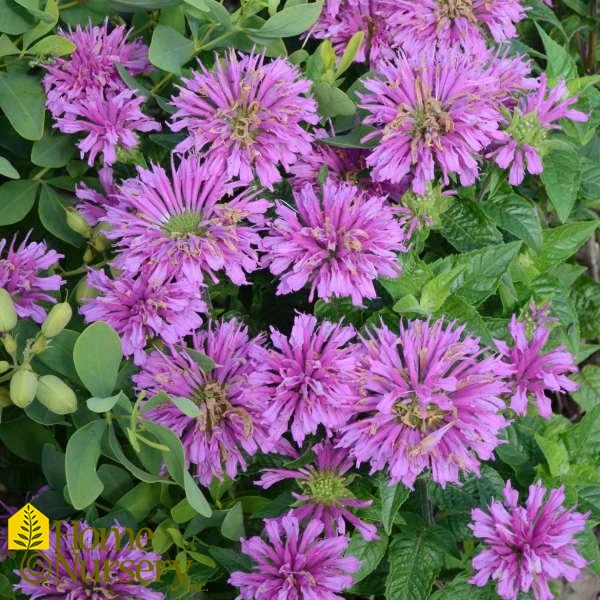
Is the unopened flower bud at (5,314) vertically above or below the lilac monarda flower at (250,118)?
below

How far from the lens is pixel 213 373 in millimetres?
1029

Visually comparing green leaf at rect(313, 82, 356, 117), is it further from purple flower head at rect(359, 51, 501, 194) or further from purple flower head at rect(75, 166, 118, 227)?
purple flower head at rect(75, 166, 118, 227)

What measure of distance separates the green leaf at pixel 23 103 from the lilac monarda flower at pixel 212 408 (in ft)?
1.09

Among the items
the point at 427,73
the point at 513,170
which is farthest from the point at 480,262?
the point at 427,73

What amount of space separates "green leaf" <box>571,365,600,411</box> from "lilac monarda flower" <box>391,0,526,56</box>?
584 millimetres

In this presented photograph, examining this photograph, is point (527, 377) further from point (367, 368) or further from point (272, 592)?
point (272, 592)

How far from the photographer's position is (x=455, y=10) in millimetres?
1167

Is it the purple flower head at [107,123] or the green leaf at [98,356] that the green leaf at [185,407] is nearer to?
the green leaf at [98,356]

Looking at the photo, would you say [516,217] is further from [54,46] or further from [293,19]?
[54,46]

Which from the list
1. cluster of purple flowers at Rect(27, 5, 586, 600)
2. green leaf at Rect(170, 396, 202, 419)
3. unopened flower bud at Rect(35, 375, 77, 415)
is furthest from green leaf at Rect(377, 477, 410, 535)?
unopened flower bud at Rect(35, 375, 77, 415)

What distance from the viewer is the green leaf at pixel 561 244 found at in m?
1.24

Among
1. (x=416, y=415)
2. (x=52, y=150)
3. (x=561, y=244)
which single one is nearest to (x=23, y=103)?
(x=52, y=150)

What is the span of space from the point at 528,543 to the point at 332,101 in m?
0.56

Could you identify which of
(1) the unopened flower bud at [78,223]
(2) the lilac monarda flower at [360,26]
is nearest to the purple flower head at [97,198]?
(1) the unopened flower bud at [78,223]
